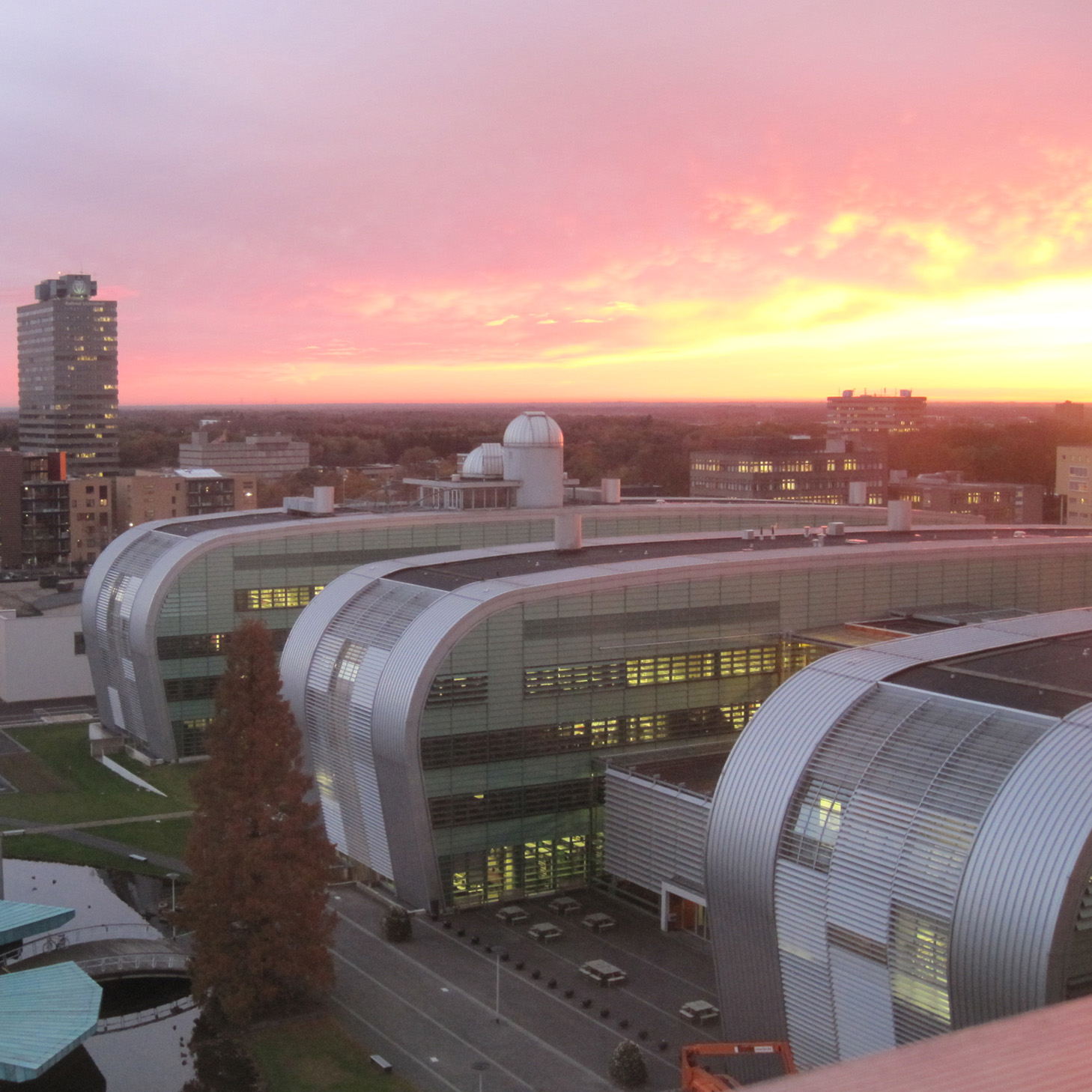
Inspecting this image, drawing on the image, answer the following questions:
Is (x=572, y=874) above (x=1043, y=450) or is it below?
below

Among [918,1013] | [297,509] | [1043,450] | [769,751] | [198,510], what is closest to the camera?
[918,1013]

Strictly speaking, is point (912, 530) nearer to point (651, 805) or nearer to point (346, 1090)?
point (651, 805)

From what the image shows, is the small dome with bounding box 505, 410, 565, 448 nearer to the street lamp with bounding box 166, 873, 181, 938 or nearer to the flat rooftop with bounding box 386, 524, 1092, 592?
the flat rooftop with bounding box 386, 524, 1092, 592

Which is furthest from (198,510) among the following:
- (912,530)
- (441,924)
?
(441,924)

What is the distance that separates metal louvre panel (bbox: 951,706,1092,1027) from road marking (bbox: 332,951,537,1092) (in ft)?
32.5

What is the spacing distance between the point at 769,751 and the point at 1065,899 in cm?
862

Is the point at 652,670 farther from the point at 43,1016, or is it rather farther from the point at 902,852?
the point at 43,1016

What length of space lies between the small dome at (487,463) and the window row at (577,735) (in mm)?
27287

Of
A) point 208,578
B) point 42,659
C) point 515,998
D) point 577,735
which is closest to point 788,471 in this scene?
point 42,659

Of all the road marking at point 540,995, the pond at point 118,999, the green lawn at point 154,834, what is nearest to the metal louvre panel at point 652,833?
the road marking at point 540,995

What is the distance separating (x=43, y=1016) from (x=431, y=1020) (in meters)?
9.49

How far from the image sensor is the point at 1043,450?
168625 mm

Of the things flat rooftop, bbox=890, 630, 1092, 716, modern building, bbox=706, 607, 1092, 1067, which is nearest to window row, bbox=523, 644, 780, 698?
modern building, bbox=706, 607, 1092, 1067

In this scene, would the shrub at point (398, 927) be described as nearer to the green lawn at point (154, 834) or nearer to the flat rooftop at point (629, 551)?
the flat rooftop at point (629, 551)
